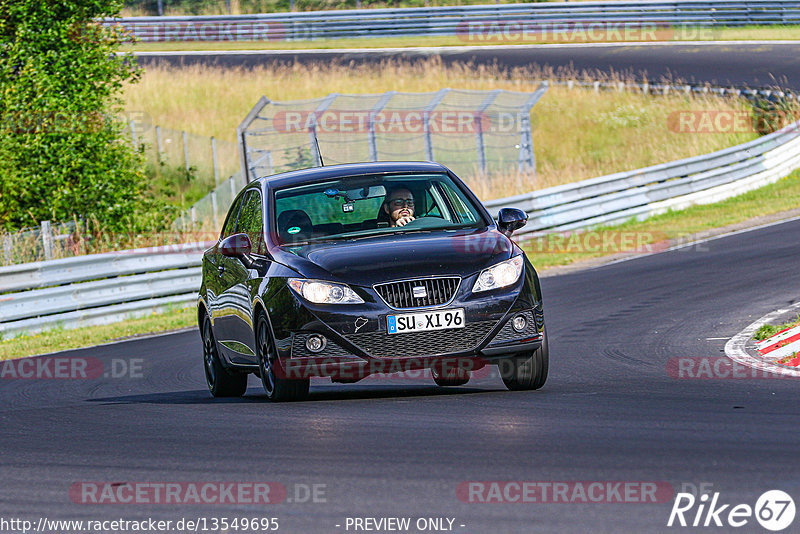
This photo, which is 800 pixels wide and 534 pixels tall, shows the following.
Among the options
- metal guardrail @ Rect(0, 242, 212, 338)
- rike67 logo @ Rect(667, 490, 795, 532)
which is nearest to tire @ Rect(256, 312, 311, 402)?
rike67 logo @ Rect(667, 490, 795, 532)

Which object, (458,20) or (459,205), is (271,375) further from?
(458,20)

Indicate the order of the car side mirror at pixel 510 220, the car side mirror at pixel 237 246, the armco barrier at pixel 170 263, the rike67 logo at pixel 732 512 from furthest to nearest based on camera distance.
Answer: the armco barrier at pixel 170 263
the car side mirror at pixel 237 246
the car side mirror at pixel 510 220
the rike67 logo at pixel 732 512

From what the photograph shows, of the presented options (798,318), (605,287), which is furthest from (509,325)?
(605,287)

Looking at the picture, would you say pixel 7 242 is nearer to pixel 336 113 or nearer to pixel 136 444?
pixel 336 113

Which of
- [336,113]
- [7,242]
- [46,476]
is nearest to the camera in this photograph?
[46,476]

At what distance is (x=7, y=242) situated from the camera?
66.1 feet

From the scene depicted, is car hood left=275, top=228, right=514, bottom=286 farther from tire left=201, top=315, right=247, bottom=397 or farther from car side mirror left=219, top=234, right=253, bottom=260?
tire left=201, top=315, right=247, bottom=397

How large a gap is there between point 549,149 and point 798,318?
23.8m

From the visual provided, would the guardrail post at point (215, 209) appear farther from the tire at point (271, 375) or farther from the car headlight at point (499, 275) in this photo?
the car headlight at point (499, 275)

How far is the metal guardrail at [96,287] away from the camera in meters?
16.9

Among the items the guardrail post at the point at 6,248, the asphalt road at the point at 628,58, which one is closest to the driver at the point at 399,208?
the guardrail post at the point at 6,248

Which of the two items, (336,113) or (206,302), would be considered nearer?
(206,302)

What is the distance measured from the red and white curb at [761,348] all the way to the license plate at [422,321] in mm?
2604

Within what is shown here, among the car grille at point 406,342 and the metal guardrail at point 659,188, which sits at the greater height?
the car grille at point 406,342
